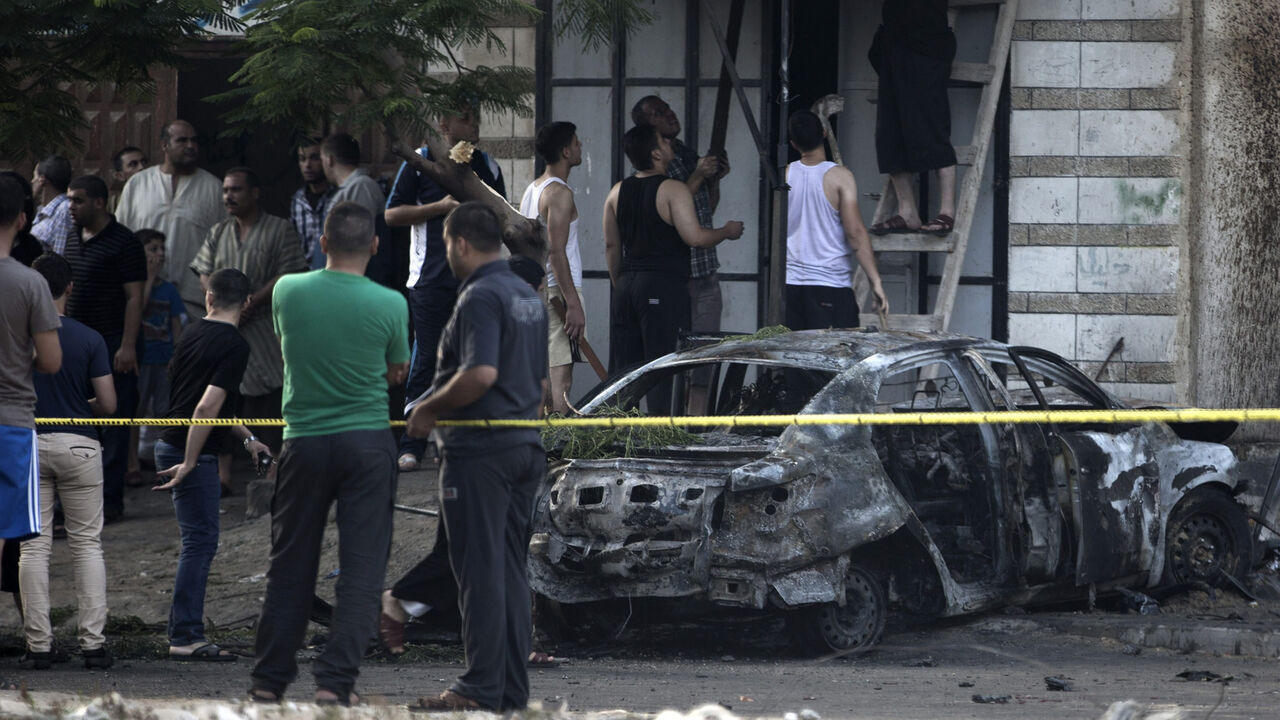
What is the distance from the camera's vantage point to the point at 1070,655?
25.5 feet

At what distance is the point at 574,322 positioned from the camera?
10234mm

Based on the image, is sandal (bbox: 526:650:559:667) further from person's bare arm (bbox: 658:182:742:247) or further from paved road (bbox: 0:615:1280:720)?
person's bare arm (bbox: 658:182:742:247)

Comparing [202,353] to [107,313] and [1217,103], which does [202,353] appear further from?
[1217,103]

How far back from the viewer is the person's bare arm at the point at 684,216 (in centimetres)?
1008

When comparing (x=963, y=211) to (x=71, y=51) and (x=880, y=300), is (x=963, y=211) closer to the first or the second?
(x=880, y=300)

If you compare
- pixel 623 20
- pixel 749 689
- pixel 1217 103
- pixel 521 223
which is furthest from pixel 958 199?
pixel 749 689

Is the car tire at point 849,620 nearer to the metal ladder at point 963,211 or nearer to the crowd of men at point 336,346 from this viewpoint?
the crowd of men at point 336,346

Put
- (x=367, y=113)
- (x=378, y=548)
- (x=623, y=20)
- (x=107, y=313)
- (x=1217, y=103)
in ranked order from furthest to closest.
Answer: (x=1217, y=103)
(x=107, y=313)
(x=623, y=20)
(x=367, y=113)
(x=378, y=548)

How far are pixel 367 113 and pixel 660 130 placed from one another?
10.1 feet

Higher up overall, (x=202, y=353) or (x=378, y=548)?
(x=202, y=353)

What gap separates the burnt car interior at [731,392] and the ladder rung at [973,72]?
12.1 feet

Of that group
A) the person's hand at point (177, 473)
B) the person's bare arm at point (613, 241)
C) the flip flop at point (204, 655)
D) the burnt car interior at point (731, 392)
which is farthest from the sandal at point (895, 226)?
the flip flop at point (204, 655)

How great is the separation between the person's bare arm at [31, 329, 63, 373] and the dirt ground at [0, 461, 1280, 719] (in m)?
1.32

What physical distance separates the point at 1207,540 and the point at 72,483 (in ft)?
19.5
